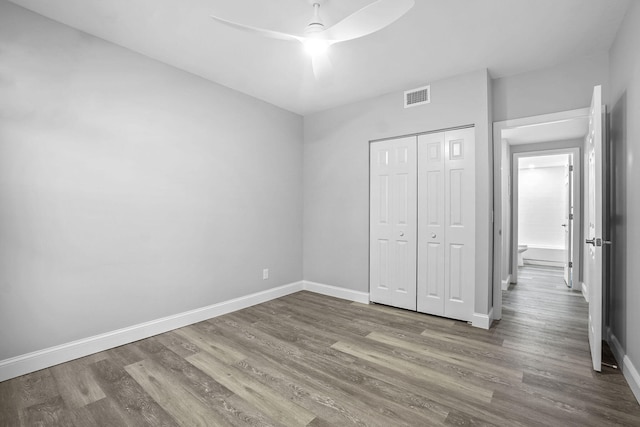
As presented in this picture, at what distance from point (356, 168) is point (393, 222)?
92cm

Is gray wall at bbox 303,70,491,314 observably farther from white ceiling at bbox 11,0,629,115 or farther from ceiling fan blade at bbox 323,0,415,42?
ceiling fan blade at bbox 323,0,415,42

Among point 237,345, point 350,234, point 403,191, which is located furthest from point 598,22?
point 237,345

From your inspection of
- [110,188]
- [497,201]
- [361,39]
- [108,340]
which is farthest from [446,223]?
[108,340]

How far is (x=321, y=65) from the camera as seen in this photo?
10.2 feet

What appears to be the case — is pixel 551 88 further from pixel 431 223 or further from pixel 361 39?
pixel 361 39

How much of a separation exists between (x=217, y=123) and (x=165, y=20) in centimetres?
126

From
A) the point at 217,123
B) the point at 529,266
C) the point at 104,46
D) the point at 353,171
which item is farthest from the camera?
the point at 529,266

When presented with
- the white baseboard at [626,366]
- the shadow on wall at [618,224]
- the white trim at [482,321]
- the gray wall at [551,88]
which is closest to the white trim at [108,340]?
the white trim at [482,321]

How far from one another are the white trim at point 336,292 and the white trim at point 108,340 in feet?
3.07

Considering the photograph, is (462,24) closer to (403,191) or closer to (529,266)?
(403,191)

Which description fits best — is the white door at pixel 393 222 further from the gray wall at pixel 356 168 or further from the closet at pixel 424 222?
the gray wall at pixel 356 168

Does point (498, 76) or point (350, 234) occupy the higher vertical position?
point (498, 76)

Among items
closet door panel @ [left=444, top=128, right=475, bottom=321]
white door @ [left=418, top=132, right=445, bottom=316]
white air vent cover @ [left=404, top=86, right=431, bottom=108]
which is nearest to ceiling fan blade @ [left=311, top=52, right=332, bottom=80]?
white air vent cover @ [left=404, top=86, right=431, bottom=108]

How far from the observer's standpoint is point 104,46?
2.67 metres
